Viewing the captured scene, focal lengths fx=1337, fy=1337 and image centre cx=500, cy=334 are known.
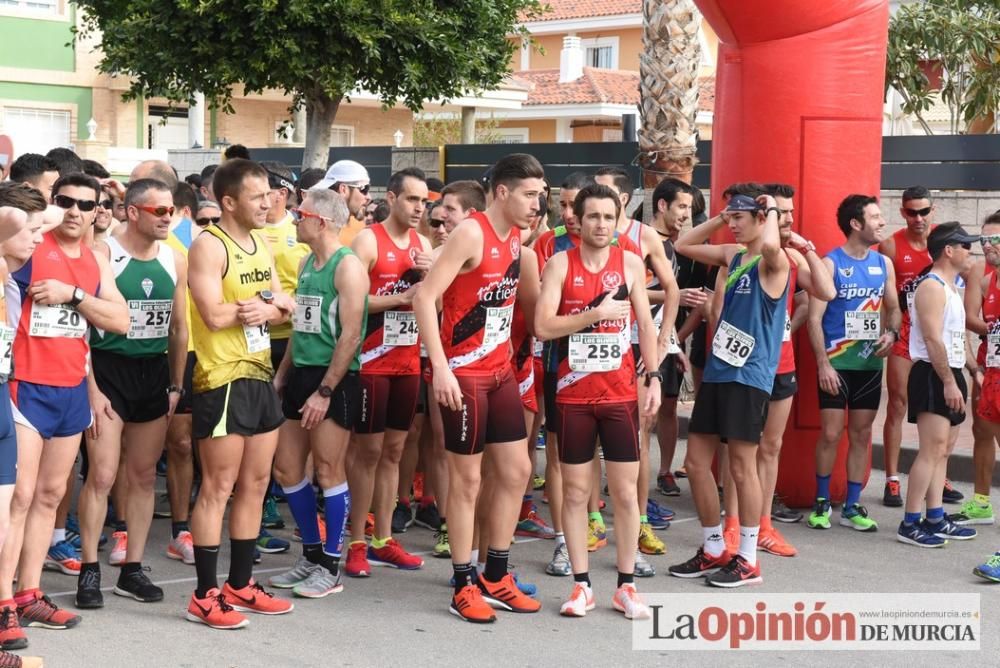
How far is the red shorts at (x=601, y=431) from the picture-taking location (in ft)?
20.9

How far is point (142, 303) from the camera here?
6.44 m

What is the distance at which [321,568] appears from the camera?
663 cm

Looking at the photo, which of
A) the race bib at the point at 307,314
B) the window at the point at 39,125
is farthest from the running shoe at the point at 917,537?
the window at the point at 39,125

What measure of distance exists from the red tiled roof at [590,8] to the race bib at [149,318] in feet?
137

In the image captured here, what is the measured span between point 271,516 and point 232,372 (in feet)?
7.36

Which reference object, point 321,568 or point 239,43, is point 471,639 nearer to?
point 321,568

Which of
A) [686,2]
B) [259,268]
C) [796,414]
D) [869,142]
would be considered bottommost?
[796,414]

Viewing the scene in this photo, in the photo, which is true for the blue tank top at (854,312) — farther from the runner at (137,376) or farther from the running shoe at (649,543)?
the runner at (137,376)

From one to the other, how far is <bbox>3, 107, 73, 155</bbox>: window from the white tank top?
2914cm

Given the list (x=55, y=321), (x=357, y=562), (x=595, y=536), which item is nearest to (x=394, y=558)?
(x=357, y=562)

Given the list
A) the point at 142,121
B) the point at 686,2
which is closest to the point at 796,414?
the point at 686,2

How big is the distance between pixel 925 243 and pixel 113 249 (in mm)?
5398

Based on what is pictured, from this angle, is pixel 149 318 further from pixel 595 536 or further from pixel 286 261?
pixel 595 536

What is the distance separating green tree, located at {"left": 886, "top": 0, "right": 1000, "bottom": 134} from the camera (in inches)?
701
